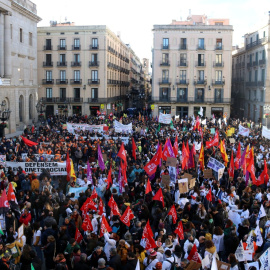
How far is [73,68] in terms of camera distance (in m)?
51.2

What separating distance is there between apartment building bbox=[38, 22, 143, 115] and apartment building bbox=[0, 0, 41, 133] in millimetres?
8081

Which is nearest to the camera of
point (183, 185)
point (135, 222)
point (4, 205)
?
point (135, 222)

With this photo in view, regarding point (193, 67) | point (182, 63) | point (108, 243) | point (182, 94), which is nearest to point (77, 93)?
point (182, 94)

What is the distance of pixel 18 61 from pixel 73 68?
526 inches

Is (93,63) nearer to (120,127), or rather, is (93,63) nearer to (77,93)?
(77,93)

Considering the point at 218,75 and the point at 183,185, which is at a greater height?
the point at 218,75

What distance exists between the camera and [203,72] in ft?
166

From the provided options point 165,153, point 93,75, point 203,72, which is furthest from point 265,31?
point 165,153

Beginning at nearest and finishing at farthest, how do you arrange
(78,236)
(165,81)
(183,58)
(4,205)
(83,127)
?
(78,236) → (4,205) → (83,127) → (183,58) → (165,81)

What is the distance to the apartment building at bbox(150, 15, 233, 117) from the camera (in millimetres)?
50094

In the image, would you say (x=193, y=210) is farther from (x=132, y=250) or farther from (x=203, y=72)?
(x=203, y=72)

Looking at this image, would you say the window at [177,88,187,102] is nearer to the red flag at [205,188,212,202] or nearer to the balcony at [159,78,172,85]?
the balcony at [159,78,172,85]

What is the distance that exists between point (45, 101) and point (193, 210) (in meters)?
42.3

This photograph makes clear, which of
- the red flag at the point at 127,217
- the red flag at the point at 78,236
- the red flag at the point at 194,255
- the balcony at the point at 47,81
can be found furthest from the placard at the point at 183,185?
the balcony at the point at 47,81
